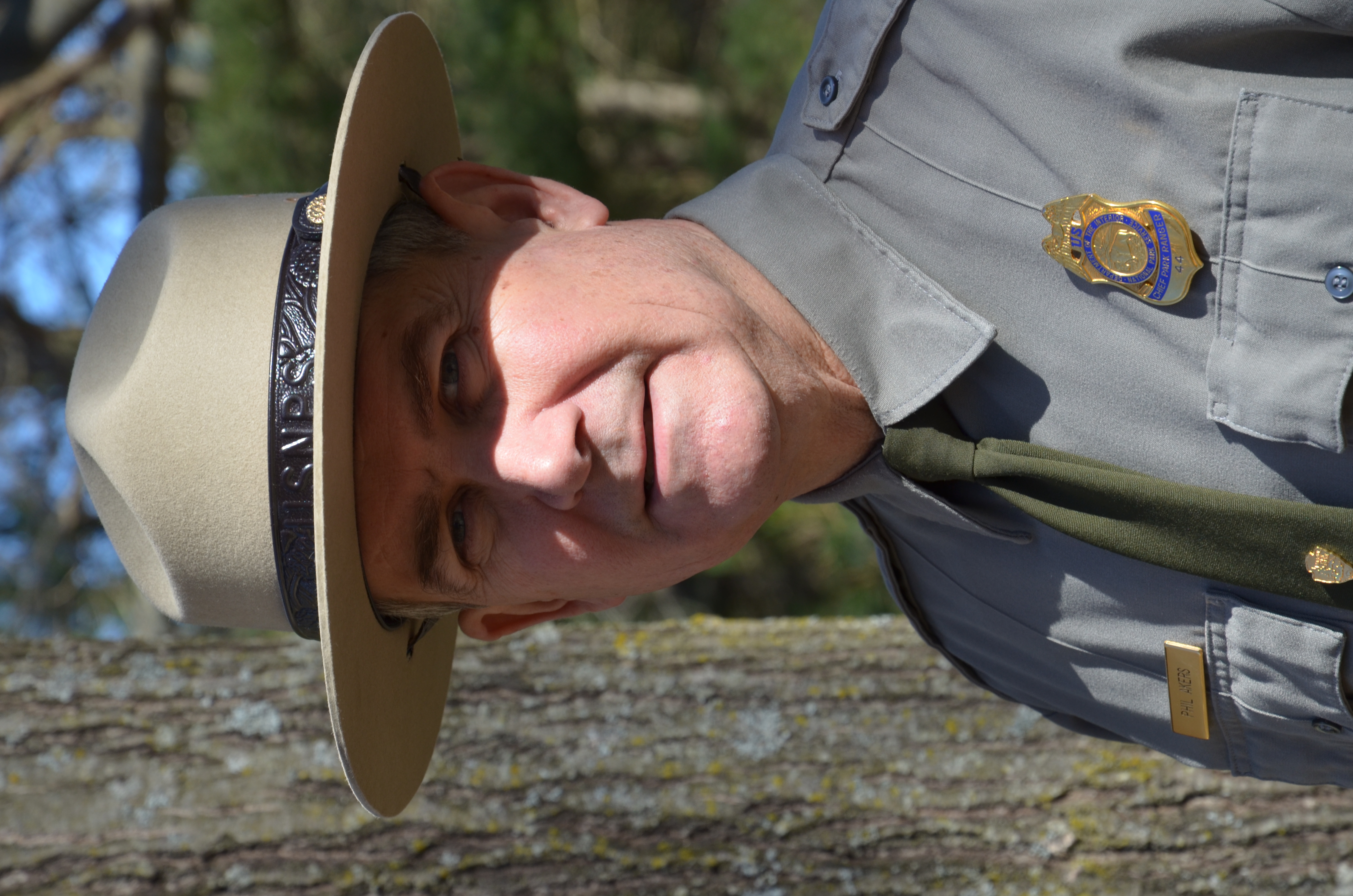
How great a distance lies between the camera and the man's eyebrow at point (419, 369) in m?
1.58

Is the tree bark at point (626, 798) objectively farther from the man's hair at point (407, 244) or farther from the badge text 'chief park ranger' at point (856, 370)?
the man's hair at point (407, 244)

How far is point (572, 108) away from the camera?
14.8ft

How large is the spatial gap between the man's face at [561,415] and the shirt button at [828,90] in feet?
1.30

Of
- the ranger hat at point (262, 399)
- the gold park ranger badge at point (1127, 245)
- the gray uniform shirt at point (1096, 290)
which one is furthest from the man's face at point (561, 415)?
the gold park ranger badge at point (1127, 245)

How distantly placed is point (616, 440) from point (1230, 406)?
887 mm

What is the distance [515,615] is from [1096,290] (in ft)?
4.34

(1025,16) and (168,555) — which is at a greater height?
(1025,16)

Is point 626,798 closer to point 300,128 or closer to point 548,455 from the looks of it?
point 548,455

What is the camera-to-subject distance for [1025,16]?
147 cm

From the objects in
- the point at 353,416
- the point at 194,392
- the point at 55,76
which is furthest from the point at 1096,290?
the point at 55,76

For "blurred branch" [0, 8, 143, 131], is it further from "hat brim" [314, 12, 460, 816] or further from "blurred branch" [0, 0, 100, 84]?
"hat brim" [314, 12, 460, 816]

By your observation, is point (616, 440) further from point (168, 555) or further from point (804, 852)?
point (804, 852)

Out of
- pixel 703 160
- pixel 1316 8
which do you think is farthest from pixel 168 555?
pixel 703 160

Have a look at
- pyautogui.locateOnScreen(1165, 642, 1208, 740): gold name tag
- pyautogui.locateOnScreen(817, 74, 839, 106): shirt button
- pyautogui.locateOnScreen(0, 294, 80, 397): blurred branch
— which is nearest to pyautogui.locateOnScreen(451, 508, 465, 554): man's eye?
pyautogui.locateOnScreen(817, 74, 839, 106): shirt button
